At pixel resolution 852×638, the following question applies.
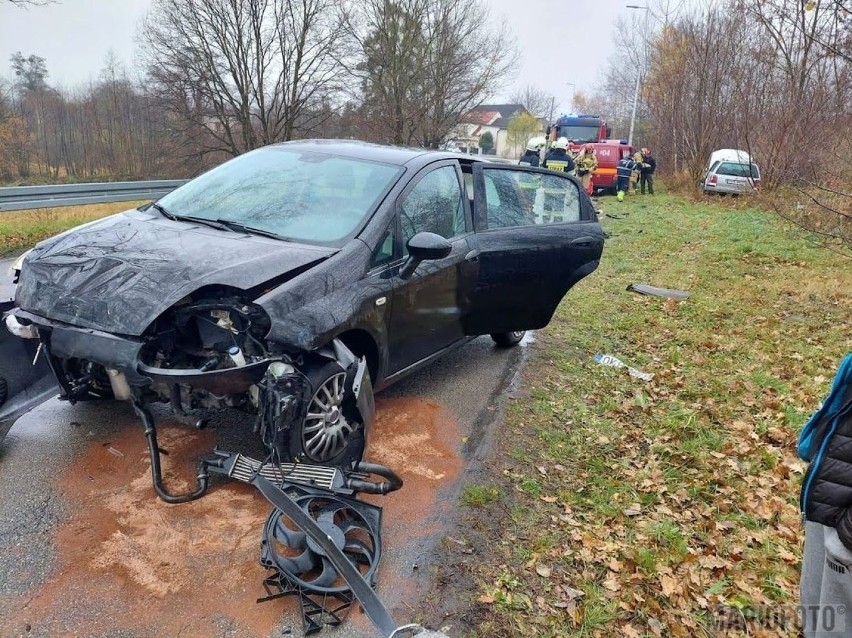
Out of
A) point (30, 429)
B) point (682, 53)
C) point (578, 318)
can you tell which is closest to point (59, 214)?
point (30, 429)

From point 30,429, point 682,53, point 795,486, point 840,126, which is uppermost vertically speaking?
point 682,53

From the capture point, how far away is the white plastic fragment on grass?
557 centimetres

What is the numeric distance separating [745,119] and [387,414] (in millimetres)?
18436

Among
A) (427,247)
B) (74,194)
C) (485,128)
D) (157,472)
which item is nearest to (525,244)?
(427,247)

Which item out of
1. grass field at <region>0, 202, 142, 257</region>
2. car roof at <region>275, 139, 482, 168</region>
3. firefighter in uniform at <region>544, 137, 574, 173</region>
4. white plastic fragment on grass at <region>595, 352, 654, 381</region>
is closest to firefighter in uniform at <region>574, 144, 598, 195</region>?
firefighter in uniform at <region>544, 137, 574, 173</region>

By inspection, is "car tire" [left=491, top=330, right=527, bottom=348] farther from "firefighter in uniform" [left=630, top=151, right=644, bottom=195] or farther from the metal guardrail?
"firefighter in uniform" [left=630, top=151, right=644, bottom=195]

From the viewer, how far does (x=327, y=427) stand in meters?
3.32

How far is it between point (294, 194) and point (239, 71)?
21.5 meters

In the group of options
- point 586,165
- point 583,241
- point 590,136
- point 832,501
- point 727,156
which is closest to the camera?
point 832,501

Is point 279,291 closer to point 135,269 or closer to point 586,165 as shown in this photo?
point 135,269

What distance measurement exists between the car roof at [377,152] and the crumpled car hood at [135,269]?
1.13 metres

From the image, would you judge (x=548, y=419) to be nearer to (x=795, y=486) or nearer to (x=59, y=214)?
(x=795, y=486)

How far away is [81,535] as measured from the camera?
9.50 feet

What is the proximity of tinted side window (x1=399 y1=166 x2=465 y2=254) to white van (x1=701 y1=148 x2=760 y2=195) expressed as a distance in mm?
17815
